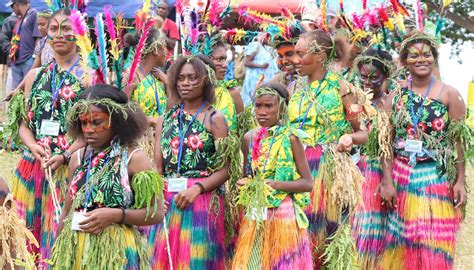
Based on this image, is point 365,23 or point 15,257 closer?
point 15,257

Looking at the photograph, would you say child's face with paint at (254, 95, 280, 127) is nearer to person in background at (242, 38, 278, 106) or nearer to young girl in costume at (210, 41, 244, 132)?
young girl in costume at (210, 41, 244, 132)

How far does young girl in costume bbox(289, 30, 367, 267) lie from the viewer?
6.73 metres

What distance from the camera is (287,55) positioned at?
26.8 ft

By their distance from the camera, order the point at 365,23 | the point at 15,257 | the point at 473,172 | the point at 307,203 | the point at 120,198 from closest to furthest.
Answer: the point at 15,257 → the point at 120,198 → the point at 307,203 → the point at 365,23 → the point at 473,172

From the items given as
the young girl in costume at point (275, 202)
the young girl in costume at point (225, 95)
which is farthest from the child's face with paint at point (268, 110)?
the young girl in costume at point (225, 95)

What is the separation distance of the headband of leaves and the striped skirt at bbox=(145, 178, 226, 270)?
0.66 metres

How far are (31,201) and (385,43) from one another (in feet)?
9.54

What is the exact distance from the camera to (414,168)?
6754 mm

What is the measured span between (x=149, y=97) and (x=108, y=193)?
2.87m

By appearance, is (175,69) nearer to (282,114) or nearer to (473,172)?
(282,114)

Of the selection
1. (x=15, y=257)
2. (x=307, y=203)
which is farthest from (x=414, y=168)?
(x=15, y=257)

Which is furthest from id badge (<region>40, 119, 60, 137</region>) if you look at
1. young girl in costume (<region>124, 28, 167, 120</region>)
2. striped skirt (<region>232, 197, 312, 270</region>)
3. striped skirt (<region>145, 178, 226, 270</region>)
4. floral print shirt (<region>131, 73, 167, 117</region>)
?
striped skirt (<region>232, 197, 312, 270</region>)

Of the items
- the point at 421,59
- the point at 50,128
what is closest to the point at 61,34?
the point at 50,128

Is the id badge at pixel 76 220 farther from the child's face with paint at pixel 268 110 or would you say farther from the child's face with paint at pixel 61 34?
the child's face with paint at pixel 61 34
